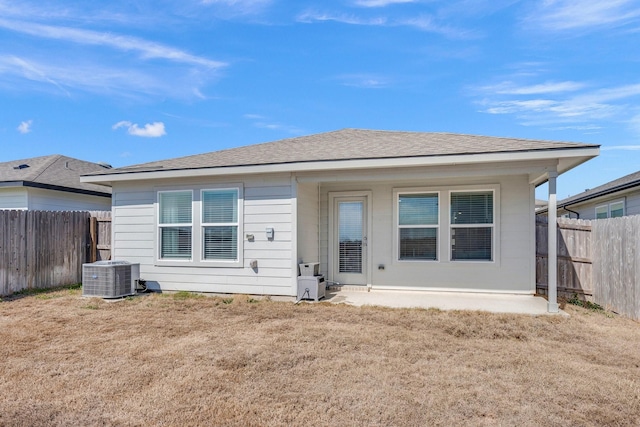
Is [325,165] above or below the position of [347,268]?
above

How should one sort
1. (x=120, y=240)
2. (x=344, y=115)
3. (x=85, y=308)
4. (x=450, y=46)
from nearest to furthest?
(x=85, y=308) < (x=120, y=240) < (x=450, y=46) < (x=344, y=115)

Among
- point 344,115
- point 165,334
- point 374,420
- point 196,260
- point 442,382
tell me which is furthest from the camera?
point 344,115

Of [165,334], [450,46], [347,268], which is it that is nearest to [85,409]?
[165,334]

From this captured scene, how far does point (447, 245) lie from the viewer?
7.70 metres

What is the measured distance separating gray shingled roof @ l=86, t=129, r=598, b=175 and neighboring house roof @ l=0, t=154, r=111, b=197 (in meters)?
4.66

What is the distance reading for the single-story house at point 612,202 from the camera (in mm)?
9898

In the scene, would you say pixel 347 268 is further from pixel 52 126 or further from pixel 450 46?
pixel 52 126

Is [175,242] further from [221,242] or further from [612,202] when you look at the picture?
[612,202]

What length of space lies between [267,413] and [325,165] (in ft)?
15.7

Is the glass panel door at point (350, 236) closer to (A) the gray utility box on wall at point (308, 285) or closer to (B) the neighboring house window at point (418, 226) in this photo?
(B) the neighboring house window at point (418, 226)

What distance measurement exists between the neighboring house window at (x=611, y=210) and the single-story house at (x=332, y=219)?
5.87m

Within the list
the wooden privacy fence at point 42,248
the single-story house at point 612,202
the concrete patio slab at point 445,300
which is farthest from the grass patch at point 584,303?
the wooden privacy fence at point 42,248

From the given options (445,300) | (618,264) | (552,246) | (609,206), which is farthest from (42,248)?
(609,206)

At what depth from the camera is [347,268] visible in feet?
27.4
